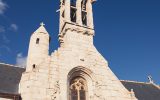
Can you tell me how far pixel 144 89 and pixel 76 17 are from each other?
10130mm

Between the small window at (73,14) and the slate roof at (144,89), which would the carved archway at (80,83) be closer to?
the small window at (73,14)

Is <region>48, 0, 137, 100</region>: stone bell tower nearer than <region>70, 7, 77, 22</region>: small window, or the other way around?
<region>48, 0, 137, 100</region>: stone bell tower

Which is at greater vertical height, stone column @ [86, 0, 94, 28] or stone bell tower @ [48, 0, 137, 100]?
stone column @ [86, 0, 94, 28]

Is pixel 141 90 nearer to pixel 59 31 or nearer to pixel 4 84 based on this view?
pixel 59 31

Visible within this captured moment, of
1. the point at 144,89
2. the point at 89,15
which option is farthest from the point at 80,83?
the point at 144,89

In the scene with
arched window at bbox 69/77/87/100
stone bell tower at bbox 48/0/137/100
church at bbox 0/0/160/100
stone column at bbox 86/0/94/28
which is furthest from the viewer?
stone column at bbox 86/0/94/28

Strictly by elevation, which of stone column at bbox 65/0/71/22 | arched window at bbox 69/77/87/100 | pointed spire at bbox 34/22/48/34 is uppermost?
stone column at bbox 65/0/71/22

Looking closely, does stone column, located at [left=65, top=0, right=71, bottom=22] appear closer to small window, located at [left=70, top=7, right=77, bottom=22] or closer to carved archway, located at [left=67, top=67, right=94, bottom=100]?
small window, located at [left=70, top=7, right=77, bottom=22]

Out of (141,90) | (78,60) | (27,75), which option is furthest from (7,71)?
(141,90)

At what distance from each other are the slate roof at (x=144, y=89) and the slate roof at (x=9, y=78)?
1075 centimetres

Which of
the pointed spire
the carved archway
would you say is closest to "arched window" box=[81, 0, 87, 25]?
the pointed spire

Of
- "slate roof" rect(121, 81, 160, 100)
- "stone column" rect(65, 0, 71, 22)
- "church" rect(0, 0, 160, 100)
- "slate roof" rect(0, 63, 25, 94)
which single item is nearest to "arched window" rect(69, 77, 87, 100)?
"church" rect(0, 0, 160, 100)

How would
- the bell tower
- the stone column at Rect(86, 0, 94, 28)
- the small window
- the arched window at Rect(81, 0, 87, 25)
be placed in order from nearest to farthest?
the bell tower
the stone column at Rect(86, 0, 94, 28)
the small window
the arched window at Rect(81, 0, 87, 25)

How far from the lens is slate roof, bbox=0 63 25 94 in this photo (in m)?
19.0
